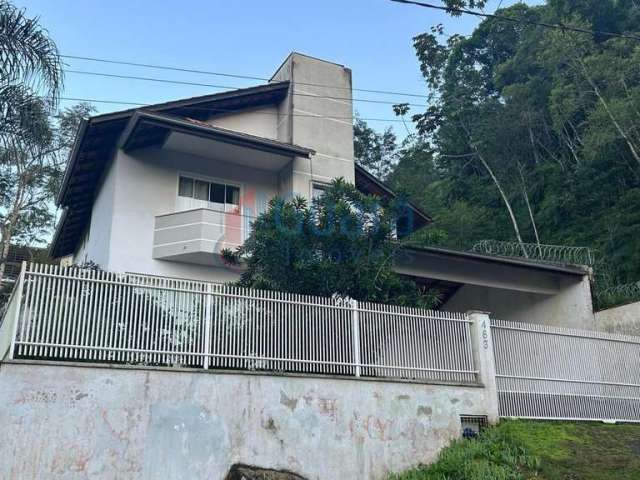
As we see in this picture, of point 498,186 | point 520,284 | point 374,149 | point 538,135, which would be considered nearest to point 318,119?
point 520,284

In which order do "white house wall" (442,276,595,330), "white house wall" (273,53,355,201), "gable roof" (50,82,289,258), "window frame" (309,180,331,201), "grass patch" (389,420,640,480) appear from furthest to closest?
"white house wall" (442,276,595,330) → "white house wall" (273,53,355,201) → "window frame" (309,180,331,201) → "gable roof" (50,82,289,258) → "grass patch" (389,420,640,480)

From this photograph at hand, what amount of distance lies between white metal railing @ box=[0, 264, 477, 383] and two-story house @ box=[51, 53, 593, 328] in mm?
5576

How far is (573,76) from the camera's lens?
29.6m

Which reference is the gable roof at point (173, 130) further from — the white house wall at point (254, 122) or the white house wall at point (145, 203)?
the white house wall at point (254, 122)

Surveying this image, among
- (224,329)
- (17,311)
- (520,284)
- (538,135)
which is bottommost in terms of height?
(224,329)

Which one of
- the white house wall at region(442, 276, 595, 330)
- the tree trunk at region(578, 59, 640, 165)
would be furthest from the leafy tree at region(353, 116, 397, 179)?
the white house wall at region(442, 276, 595, 330)

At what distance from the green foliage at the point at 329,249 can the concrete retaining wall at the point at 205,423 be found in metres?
2.39

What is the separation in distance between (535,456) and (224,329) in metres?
5.11

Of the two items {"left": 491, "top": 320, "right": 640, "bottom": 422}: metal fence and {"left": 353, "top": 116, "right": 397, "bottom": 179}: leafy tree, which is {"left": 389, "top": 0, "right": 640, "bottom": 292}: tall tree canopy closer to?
{"left": 353, "top": 116, "right": 397, "bottom": 179}: leafy tree

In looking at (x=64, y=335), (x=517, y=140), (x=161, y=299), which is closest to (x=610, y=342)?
(x=161, y=299)

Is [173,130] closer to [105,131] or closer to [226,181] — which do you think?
[105,131]

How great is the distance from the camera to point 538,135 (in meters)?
35.4

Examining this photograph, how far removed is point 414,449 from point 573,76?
24.3m

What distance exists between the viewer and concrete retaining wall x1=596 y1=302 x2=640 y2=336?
17.2 meters
